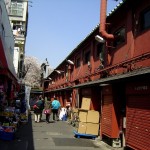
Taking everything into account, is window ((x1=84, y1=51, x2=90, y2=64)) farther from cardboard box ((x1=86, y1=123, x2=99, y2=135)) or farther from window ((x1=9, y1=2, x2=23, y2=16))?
window ((x1=9, y1=2, x2=23, y2=16))

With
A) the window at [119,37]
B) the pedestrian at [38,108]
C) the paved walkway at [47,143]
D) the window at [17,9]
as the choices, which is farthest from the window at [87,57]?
the window at [17,9]

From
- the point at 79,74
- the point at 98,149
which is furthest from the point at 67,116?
the point at 98,149

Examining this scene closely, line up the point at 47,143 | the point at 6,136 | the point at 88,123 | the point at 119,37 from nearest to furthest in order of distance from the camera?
the point at 47,143 → the point at 6,136 → the point at 119,37 → the point at 88,123

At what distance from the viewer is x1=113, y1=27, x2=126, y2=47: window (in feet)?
49.9

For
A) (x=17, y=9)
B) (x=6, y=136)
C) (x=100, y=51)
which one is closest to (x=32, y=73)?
(x=17, y=9)

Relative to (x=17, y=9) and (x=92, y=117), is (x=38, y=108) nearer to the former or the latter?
(x=92, y=117)

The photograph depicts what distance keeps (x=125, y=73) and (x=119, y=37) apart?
3.96 metres

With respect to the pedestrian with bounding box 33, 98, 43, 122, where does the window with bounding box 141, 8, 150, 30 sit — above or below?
above

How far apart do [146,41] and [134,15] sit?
1.90 metres

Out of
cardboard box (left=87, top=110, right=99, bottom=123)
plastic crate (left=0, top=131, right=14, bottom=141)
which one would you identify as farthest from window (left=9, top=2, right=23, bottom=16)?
plastic crate (left=0, top=131, right=14, bottom=141)

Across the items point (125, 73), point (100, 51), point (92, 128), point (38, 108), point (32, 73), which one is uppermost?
point (32, 73)

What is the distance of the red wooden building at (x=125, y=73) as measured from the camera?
11266 mm

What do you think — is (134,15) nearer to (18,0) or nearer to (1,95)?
(1,95)

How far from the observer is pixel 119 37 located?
15.8 metres
